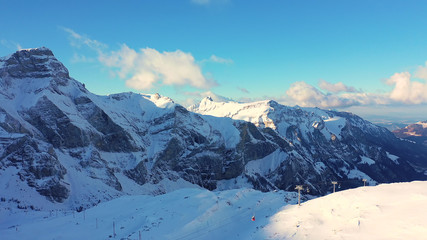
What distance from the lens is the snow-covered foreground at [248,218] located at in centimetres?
2467

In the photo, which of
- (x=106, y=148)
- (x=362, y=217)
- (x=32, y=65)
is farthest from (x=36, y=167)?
(x=362, y=217)

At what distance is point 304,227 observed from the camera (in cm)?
2867

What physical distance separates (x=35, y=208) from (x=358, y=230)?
287 ft

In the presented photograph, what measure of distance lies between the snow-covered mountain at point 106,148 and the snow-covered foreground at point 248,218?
33.1 meters

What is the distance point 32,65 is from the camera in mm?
129625

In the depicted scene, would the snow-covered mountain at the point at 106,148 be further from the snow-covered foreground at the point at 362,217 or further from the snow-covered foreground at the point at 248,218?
the snow-covered foreground at the point at 362,217

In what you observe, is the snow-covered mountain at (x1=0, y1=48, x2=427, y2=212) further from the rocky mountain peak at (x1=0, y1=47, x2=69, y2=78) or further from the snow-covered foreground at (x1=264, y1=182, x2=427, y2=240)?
the snow-covered foreground at (x1=264, y1=182, x2=427, y2=240)

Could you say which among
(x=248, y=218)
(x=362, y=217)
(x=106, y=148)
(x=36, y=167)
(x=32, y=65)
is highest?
(x=32, y=65)

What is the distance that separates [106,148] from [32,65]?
55881 mm

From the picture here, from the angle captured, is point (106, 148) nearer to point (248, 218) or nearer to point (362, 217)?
point (248, 218)

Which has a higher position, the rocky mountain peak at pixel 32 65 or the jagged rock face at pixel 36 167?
the rocky mountain peak at pixel 32 65

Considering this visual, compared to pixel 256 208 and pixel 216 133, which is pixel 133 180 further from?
pixel 256 208

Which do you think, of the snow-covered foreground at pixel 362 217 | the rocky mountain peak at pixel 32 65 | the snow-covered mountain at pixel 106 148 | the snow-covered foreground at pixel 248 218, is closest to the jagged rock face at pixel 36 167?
the snow-covered mountain at pixel 106 148

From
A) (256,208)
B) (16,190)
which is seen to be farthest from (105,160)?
(256,208)
